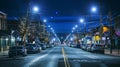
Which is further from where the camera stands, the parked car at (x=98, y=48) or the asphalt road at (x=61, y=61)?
the parked car at (x=98, y=48)

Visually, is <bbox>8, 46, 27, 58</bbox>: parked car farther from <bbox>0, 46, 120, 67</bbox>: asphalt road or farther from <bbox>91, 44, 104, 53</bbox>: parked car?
<bbox>91, 44, 104, 53</bbox>: parked car

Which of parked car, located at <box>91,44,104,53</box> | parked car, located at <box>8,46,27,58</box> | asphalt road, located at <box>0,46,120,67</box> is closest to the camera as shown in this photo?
asphalt road, located at <box>0,46,120,67</box>

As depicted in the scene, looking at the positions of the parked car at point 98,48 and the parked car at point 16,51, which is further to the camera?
the parked car at point 98,48

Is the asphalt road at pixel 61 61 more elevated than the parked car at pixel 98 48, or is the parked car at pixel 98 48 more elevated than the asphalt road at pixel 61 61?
the parked car at pixel 98 48

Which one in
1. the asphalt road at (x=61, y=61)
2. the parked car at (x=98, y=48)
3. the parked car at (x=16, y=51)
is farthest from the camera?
the parked car at (x=98, y=48)

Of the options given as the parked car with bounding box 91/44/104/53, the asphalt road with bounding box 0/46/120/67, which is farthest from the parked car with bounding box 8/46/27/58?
the parked car with bounding box 91/44/104/53

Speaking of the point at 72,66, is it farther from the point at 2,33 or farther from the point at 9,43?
the point at 9,43

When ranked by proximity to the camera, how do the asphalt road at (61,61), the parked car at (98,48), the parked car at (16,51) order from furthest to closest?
the parked car at (98,48), the parked car at (16,51), the asphalt road at (61,61)

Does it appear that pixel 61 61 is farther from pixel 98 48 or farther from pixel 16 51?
pixel 98 48

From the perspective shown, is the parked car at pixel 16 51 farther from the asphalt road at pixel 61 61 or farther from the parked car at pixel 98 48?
the parked car at pixel 98 48

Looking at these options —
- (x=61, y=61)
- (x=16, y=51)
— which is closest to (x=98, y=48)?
(x=16, y=51)

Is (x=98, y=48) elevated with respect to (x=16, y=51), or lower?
elevated

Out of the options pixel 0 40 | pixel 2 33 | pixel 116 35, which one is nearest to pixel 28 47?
pixel 2 33

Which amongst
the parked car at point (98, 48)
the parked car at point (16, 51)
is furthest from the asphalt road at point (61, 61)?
the parked car at point (98, 48)
